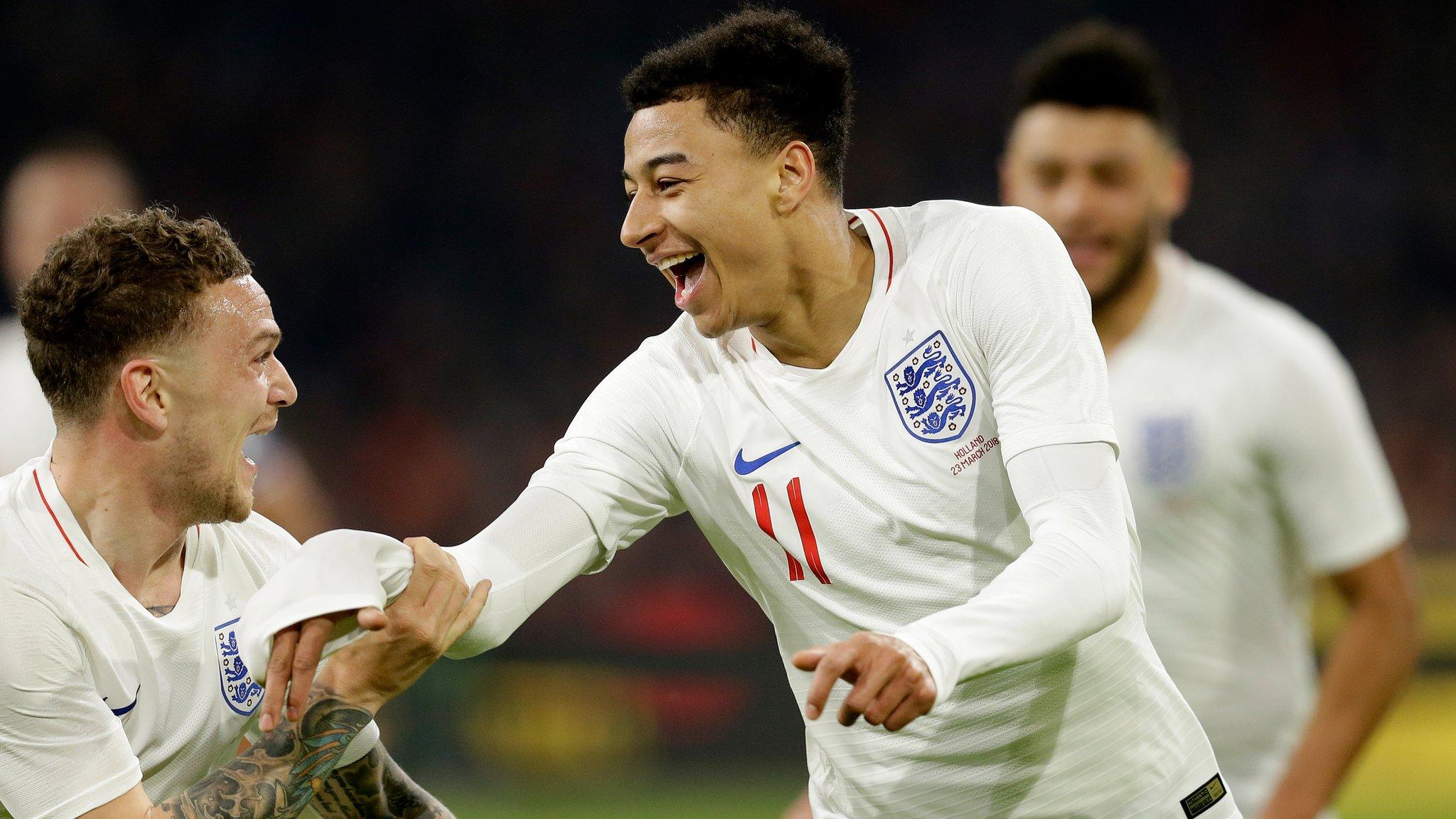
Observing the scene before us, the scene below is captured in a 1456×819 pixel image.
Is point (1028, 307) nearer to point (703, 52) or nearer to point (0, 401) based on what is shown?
point (703, 52)

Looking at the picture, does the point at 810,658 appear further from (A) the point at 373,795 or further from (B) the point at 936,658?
(A) the point at 373,795

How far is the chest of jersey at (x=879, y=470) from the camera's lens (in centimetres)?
274

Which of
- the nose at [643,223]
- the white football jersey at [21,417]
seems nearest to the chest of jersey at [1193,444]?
the nose at [643,223]

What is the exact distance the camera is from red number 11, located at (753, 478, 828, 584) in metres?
2.82

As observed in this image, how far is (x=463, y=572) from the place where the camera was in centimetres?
271

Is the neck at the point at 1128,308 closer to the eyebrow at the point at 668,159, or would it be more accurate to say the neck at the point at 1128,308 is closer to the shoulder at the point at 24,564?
the eyebrow at the point at 668,159

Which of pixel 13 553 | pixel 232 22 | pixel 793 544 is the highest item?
pixel 232 22

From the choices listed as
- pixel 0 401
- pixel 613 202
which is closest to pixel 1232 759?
pixel 0 401

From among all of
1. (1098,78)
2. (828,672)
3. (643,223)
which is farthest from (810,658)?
(1098,78)

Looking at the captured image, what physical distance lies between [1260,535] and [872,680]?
88.5 inches

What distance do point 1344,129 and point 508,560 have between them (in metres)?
11.6

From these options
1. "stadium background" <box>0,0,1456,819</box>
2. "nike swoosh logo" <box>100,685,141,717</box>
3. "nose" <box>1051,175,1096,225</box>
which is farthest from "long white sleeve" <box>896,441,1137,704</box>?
"stadium background" <box>0,0,1456,819</box>

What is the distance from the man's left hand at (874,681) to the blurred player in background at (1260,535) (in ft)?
6.53

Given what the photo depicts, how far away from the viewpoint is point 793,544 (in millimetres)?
2844
